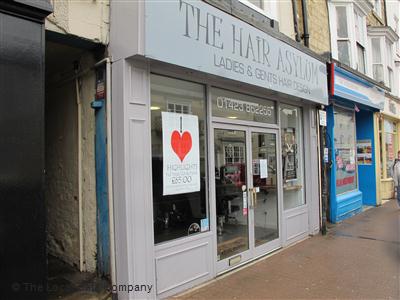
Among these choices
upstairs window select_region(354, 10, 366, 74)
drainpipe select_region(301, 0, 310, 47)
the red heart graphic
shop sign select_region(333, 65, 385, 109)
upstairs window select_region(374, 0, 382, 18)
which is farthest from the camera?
upstairs window select_region(374, 0, 382, 18)

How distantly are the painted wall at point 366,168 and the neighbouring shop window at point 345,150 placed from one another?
1.02 meters

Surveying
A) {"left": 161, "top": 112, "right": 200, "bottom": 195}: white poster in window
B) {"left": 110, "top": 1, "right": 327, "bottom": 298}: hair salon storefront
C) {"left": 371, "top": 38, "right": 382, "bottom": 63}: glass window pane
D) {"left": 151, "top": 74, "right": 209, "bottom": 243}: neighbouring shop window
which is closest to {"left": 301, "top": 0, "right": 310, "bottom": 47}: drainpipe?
{"left": 110, "top": 1, "right": 327, "bottom": 298}: hair salon storefront

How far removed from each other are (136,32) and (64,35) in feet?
2.53

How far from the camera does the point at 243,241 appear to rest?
17.8 feet

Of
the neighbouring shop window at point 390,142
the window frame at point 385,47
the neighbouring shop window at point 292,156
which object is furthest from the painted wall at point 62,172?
the neighbouring shop window at point 390,142

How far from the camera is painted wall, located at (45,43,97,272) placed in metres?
4.22

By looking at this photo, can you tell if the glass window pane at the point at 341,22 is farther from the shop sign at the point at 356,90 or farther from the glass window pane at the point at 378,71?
the glass window pane at the point at 378,71

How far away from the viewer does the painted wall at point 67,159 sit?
4.22 m

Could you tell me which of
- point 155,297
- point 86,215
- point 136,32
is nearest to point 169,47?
point 136,32

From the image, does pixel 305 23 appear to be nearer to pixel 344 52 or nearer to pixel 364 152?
pixel 344 52

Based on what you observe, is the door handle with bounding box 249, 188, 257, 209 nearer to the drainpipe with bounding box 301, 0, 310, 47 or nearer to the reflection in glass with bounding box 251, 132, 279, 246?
the reflection in glass with bounding box 251, 132, 279, 246

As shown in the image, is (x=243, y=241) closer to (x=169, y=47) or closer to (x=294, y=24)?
(x=169, y=47)

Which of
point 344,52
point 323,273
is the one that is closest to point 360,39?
point 344,52

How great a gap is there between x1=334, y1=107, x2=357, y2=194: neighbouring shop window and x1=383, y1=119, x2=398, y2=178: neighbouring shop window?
8.74 ft
